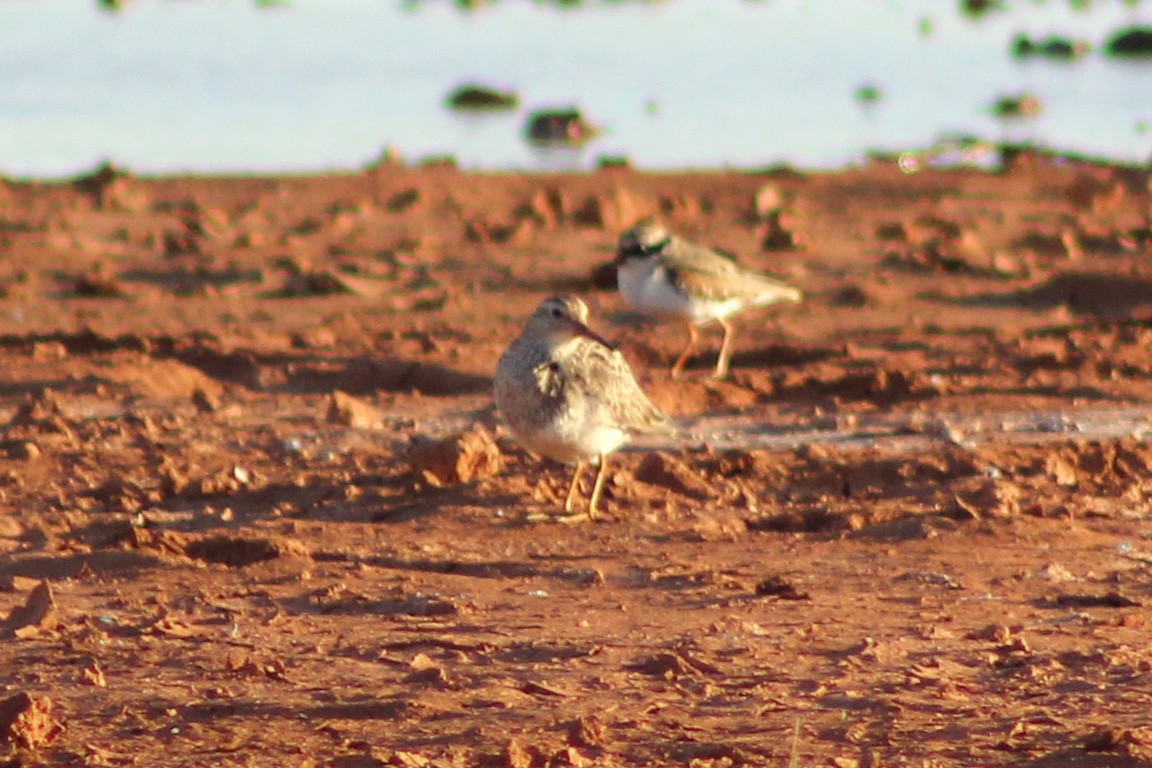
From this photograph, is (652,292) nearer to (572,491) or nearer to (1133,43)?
(572,491)

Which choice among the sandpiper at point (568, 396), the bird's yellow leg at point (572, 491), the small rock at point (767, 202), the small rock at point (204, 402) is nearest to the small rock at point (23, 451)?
the small rock at point (204, 402)

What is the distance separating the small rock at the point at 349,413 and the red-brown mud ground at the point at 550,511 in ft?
0.06

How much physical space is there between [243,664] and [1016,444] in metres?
4.29

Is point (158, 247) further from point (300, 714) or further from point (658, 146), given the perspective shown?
point (300, 714)

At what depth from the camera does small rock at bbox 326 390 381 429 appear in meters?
10.0

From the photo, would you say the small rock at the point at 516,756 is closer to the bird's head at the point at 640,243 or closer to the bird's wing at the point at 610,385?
the bird's wing at the point at 610,385

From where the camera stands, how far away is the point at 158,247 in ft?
49.5

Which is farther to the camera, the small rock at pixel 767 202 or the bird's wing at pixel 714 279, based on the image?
the small rock at pixel 767 202

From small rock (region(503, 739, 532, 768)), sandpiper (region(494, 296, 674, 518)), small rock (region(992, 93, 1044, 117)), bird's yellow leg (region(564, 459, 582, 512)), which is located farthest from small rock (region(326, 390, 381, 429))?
small rock (region(992, 93, 1044, 117))

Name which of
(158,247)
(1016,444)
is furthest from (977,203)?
(1016,444)

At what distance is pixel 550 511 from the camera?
870cm

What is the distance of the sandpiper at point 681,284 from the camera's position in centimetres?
1203

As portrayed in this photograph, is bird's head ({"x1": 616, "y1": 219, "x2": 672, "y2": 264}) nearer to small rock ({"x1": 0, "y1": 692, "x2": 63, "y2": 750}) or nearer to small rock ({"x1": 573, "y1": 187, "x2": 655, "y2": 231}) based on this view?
small rock ({"x1": 573, "y1": 187, "x2": 655, "y2": 231})

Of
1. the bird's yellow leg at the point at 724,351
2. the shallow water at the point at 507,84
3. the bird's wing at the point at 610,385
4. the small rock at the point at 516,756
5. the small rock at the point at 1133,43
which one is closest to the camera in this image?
the small rock at the point at 516,756
